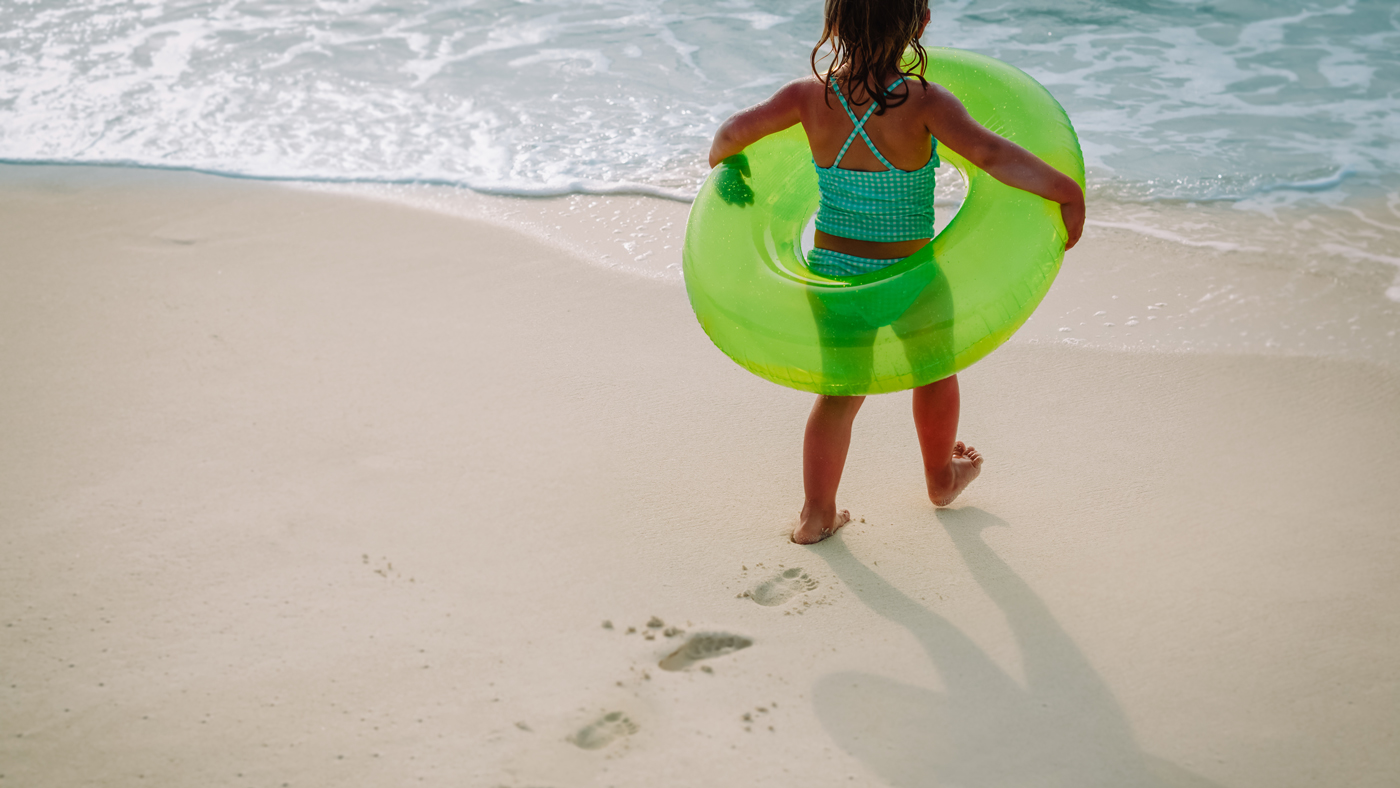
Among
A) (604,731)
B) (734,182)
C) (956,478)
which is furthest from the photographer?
(956,478)

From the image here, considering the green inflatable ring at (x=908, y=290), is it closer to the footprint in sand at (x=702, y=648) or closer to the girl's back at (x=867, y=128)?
the girl's back at (x=867, y=128)

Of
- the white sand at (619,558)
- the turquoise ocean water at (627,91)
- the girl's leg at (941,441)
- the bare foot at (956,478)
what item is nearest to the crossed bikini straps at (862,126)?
the girl's leg at (941,441)

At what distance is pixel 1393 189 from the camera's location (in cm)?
435

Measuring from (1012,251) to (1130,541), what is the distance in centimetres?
84

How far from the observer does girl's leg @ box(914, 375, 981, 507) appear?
2.49 meters

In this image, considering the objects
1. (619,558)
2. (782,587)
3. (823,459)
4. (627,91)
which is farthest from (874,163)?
(627,91)

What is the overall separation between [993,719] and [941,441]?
29.2 inches

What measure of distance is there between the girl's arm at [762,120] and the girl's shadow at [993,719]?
1105mm

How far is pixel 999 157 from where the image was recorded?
2.04m

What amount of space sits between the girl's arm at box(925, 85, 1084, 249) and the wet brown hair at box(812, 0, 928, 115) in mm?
80

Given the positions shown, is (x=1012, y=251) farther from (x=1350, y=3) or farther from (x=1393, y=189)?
(x=1350, y=3)

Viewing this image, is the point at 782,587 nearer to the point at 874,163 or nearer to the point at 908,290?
the point at 908,290

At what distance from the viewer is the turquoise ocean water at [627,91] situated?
14.8 feet

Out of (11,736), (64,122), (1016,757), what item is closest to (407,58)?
(64,122)
